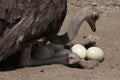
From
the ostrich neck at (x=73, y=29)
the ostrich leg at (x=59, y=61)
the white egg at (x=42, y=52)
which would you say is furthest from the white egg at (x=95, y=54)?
the white egg at (x=42, y=52)

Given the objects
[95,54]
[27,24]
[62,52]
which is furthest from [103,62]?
[27,24]

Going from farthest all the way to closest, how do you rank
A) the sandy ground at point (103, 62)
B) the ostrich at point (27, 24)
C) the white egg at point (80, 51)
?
the white egg at point (80, 51)
the ostrich at point (27, 24)
the sandy ground at point (103, 62)

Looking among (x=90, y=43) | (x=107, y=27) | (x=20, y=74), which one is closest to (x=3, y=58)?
(x=20, y=74)

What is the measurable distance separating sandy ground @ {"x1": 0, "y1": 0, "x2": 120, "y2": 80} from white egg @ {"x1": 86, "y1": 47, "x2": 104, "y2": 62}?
0.28ft

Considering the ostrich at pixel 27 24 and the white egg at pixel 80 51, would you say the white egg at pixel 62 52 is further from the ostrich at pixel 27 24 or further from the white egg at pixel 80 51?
the ostrich at pixel 27 24

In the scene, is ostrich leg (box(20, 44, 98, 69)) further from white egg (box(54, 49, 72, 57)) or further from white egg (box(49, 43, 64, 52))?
white egg (box(49, 43, 64, 52))

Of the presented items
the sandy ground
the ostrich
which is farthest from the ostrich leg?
the sandy ground

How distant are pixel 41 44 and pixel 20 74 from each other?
2.33 feet

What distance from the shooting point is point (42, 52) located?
728 centimetres

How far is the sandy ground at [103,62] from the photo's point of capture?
21.4 feet

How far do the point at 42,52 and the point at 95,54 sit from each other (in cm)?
65

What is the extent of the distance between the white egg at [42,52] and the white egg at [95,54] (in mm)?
455

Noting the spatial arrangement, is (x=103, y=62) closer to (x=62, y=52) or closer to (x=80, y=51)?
(x=80, y=51)

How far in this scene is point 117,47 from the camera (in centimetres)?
797
